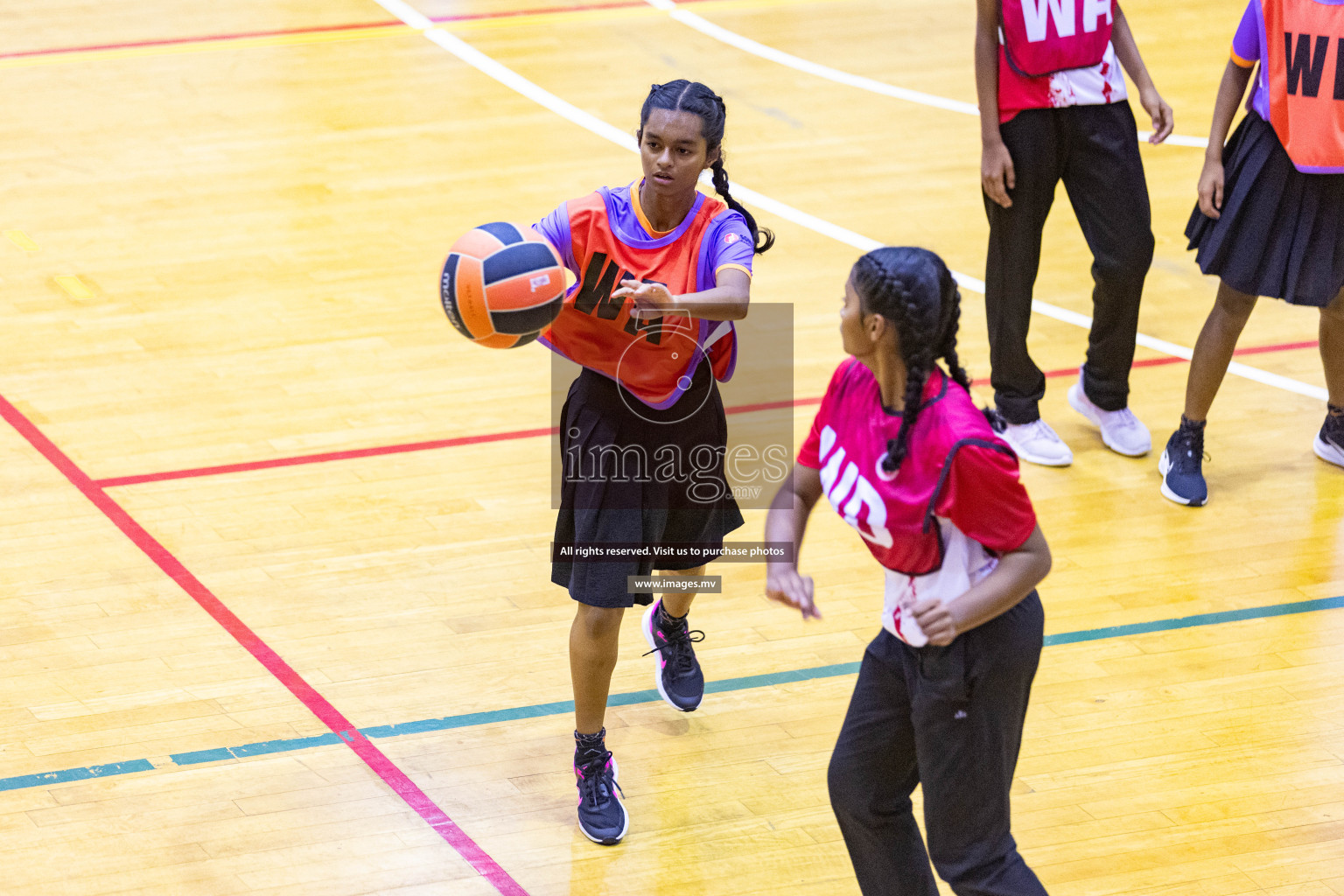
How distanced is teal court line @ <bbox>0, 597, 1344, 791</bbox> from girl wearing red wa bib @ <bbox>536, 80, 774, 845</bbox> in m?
0.52

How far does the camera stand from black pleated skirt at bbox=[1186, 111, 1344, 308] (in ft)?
17.5

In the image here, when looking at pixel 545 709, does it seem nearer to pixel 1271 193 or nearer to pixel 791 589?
pixel 791 589

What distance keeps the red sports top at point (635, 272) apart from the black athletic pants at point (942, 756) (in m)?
1.02

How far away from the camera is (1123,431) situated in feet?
19.7

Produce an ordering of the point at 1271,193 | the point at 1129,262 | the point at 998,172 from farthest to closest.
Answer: the point at 1129,262
the point at 998,172
the point at 1271,193

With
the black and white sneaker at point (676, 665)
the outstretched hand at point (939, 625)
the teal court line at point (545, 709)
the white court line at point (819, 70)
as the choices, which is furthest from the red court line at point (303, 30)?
the outstretched hand at point (939, 625)

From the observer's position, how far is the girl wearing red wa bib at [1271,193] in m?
5.18

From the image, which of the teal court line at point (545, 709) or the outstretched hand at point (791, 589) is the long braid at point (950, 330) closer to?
the outstretched hand at point (791, 589)

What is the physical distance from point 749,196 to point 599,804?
469 cm

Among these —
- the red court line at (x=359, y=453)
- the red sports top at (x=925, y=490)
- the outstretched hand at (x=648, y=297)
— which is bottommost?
the red court line at (x=359, y=453)

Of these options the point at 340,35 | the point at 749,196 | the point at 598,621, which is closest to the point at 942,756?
the point at 598,621

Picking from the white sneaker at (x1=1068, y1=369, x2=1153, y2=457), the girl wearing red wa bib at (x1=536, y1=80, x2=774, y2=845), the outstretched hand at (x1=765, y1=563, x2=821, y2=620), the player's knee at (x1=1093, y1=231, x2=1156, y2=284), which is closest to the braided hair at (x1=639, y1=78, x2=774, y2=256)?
the girl wearing red wa bib at (x1=536, y1=80, x2=774, y2=845)

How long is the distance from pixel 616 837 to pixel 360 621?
1.27m

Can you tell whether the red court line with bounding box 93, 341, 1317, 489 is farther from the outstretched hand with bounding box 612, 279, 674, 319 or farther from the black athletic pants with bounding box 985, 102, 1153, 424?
the outstretched hand with bounding box 612, 279, 674, 319
